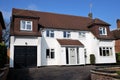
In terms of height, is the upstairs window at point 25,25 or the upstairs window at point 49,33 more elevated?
the upstairs window at point 25,25

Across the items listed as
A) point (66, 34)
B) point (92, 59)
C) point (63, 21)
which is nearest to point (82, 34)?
point (66, 34)

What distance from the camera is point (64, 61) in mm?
23328

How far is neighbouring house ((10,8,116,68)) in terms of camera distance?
2139cm

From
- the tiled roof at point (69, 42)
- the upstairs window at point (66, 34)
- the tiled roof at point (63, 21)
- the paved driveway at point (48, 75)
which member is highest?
the tiled roof at point (63, 21)

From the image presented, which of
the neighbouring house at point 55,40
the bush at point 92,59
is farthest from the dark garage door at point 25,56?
the bush at point 92,59

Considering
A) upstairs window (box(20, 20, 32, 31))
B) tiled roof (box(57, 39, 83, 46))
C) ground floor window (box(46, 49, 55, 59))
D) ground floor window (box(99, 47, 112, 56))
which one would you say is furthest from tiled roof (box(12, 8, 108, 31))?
ground floor window (box(99, 47, 112, 56))

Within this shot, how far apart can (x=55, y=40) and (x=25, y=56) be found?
5482mm

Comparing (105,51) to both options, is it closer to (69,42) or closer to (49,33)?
(69,42)

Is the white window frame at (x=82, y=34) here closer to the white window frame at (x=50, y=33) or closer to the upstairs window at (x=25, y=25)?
the white window frame at (x=50, y=33)

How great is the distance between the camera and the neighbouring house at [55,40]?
21.4 m

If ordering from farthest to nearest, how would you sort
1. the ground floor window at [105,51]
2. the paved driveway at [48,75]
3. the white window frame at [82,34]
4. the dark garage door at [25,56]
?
the white window frame at [82,34] → the ground floor window at [105,51] → the dark garage door at [25,56] → the paved driveway at [48,75]

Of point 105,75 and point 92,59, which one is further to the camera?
point 92,59

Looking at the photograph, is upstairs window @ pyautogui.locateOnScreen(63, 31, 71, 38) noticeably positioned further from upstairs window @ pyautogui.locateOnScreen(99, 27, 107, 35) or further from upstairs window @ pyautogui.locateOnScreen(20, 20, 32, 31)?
upstairs window @ pyautogui.locateOnScreen(20, 20, 32, 31)

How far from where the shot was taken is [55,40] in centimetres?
2456
